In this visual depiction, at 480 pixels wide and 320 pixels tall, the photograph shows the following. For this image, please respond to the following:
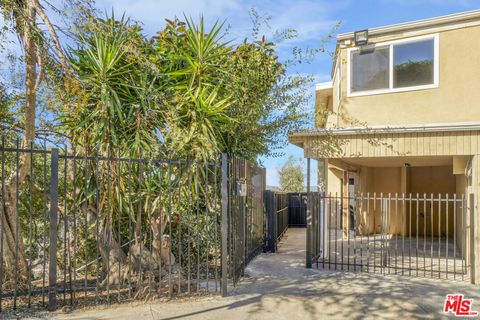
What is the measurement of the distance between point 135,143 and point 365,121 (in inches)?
239

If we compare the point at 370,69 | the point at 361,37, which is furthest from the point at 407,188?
the point at 361,37

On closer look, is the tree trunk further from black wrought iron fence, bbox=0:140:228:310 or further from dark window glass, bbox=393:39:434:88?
dark window glass, bbox=393:39:434:88

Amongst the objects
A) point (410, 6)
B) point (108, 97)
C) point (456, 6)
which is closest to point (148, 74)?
point (108, 97)

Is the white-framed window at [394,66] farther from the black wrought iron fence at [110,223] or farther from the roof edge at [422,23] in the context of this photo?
the black wrought iron fence at [110,223]

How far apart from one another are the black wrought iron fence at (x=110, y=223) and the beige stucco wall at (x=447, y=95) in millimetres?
5035

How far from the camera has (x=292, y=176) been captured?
1147 inches

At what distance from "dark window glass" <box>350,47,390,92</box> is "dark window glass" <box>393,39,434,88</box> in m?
0.24

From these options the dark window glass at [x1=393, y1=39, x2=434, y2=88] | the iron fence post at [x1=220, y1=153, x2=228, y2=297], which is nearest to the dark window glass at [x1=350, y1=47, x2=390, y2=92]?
the dark window glass at [x1=393, y1=39, x2=434, y2=88]

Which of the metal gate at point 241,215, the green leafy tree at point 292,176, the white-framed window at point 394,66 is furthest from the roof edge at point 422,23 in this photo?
the green leafy tree at point 292,176

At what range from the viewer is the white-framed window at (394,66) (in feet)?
30.1

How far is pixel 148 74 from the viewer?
23.5 feet

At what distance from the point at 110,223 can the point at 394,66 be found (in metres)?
7.80

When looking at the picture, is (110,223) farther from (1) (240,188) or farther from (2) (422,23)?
(2) (422,23)

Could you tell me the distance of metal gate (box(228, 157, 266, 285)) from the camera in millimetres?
6609
